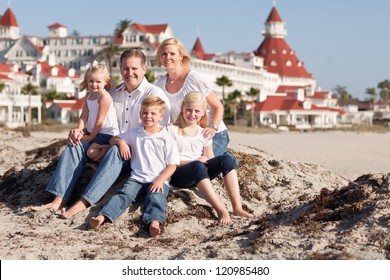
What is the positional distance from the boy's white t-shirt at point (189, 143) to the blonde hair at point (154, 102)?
0.88 ft

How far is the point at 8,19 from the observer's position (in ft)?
371

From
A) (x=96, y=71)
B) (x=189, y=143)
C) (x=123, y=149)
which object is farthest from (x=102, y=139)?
(x=189, y=143)

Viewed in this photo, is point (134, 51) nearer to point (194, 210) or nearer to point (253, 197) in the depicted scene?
point (194, 210)

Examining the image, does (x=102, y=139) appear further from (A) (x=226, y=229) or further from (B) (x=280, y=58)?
(B) (x=280, y=58)

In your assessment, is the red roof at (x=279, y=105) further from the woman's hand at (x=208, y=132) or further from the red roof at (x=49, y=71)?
the woman's hand at (x=208, y=132)

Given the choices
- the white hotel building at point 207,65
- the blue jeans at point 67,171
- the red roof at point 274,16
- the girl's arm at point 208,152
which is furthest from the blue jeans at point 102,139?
the red roof at point 274,16

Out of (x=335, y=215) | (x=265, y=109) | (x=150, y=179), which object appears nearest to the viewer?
(x=335, y=215)

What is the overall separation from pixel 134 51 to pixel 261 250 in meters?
3.23

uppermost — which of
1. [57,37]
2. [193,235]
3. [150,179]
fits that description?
[57,37]

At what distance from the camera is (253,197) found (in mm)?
9367

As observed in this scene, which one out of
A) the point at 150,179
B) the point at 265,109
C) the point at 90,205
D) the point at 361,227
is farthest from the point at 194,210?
the point at 265,109

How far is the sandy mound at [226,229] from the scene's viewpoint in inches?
237

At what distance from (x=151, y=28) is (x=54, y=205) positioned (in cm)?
9293

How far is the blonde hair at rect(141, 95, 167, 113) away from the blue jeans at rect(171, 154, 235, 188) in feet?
2.27
